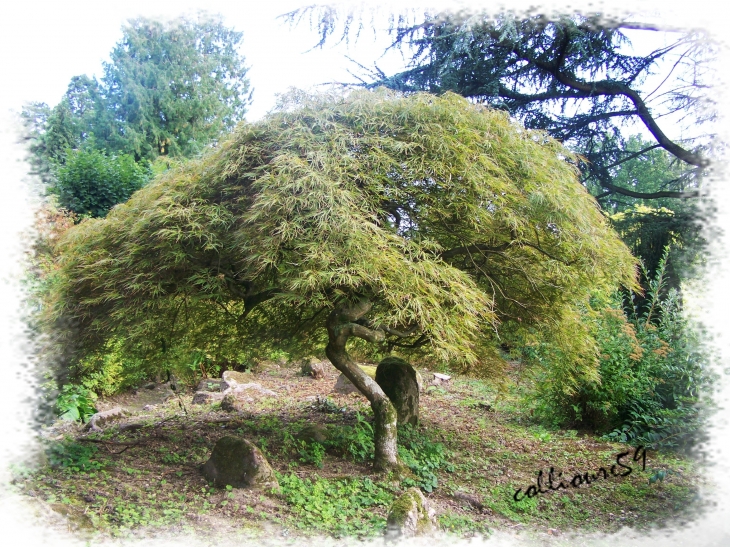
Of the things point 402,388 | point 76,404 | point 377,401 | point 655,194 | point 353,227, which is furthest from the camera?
point 655,194

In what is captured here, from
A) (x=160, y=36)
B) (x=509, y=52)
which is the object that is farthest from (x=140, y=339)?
(x=160, y=36)

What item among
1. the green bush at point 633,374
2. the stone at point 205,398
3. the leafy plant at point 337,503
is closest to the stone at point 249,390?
the stone at point 205,398

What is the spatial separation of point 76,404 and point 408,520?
5037mm

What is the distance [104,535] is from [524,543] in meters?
2.57

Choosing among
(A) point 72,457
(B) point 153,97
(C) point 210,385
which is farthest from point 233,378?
(B) point 153,97

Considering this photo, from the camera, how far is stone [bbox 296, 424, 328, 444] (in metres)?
5.02

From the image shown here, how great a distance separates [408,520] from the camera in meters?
3.15

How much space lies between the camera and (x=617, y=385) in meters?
5.87

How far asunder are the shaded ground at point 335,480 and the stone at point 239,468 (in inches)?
3.6

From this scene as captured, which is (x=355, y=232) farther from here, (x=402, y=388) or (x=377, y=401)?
(x=402, y=388)

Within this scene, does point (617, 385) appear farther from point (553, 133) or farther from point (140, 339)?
point (140, 339)

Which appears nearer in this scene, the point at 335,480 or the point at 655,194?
the point at 335,480
